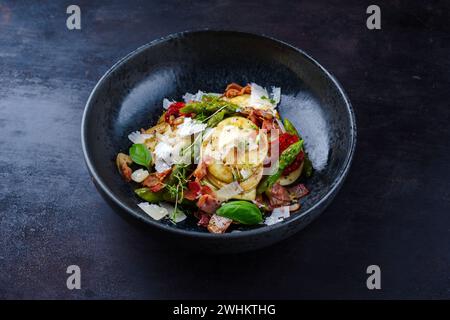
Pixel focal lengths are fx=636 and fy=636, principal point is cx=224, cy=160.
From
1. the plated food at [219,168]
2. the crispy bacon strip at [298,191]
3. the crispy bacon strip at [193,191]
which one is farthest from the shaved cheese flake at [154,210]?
the crispy bacon strip at [298,191]

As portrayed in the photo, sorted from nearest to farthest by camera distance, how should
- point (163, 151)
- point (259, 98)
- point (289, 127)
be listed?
point (163, 151) < point (289, 127) < point (259, 98)

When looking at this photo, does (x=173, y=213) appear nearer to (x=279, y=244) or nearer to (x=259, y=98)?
(x=279, y=244)

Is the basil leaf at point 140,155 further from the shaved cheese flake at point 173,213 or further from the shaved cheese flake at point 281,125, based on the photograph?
the shaved cheese flake at point 281,125

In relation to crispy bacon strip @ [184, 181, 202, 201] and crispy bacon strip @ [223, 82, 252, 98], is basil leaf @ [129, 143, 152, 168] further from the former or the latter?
crispy bacon strip @ [223, 82, 252, 98]

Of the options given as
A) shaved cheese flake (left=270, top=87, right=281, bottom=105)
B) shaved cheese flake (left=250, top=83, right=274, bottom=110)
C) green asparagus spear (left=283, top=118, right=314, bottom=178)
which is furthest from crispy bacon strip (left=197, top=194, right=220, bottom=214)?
shaved cheese flake (left=270, top=87, right=281, bottom=105)

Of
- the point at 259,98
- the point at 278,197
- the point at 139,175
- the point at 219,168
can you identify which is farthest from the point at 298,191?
the point at 139,175

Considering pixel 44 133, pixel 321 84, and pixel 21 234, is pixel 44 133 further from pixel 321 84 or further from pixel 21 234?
pixel 321 84

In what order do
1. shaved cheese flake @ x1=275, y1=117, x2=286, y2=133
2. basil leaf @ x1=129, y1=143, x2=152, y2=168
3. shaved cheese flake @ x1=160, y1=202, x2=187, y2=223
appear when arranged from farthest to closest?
shaved cheese flake @ x1=275, y1=117, x2=286, y2=133, basil leaf @ x1=129, y1=143, x2=152, y2=168, shaved cheese flake @ x1=160, y1=202, x2=187, y2=223
